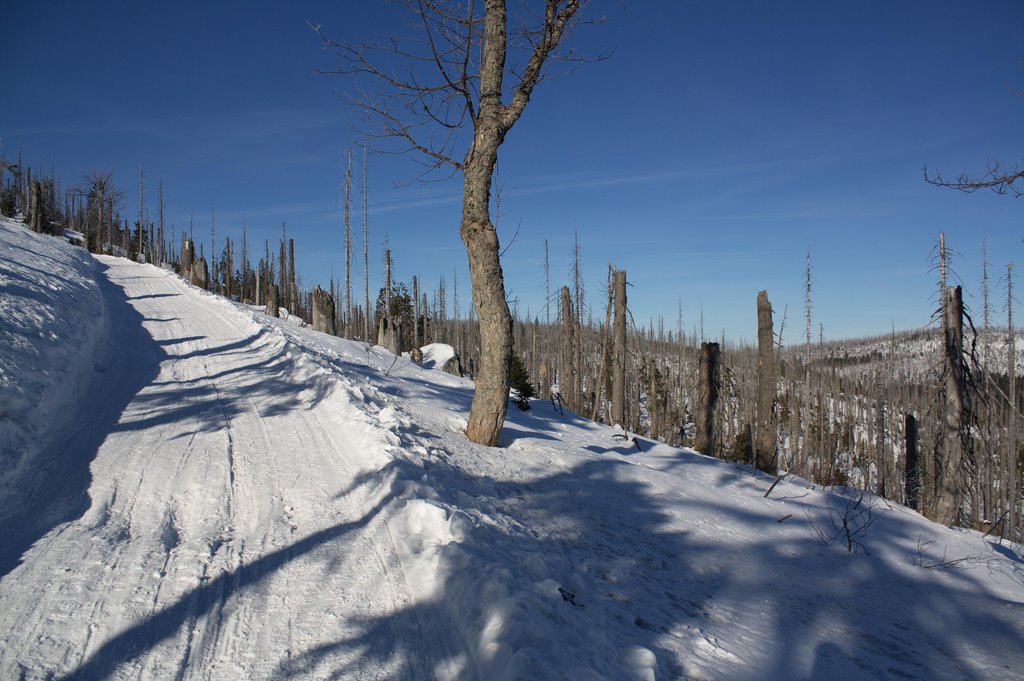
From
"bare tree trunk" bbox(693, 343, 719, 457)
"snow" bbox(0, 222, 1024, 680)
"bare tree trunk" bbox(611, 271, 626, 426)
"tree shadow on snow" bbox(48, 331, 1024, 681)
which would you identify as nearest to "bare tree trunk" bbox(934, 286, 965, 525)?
"bare tree trunk" bbox(693, 343, 719, 457)

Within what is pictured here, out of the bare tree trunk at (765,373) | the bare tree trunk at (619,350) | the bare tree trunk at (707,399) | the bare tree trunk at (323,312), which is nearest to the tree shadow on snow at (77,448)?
the bare tree trunk at (323,312)

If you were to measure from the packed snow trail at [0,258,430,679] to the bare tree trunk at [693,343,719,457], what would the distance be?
10.5 metres

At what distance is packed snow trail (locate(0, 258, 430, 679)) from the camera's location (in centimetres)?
258

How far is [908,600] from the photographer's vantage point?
4793 mm

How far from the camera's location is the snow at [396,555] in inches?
107

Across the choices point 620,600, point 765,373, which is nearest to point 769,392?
point 765,373

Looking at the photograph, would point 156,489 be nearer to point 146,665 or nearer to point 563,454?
point 146,665

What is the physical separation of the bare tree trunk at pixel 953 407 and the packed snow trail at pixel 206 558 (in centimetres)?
1308

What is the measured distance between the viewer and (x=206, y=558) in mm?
A: 3389

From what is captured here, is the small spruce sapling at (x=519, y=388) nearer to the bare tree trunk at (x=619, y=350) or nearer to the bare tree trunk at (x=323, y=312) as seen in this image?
the bare tree trunk at (x=619, y=350)

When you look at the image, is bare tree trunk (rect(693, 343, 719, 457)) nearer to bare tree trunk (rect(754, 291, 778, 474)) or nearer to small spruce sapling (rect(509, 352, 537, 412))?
bare tree trunk (rect(754, 291, 778, 474))

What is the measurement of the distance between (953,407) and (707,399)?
5.28m

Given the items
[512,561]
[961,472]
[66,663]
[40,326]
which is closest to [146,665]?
[66,663]

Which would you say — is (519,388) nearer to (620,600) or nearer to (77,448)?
(77,448)
